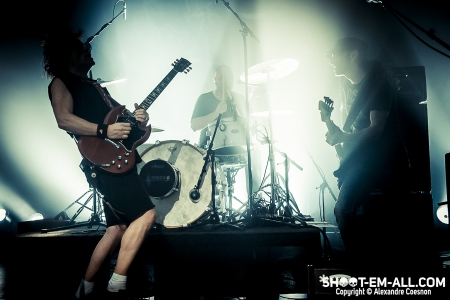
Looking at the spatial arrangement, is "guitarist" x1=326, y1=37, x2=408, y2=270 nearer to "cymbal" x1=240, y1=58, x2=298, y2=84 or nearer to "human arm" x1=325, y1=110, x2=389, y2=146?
"human arm" x1=325, y1=110, x2=389, y2=146

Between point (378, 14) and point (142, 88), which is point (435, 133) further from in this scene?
point (142, 88)

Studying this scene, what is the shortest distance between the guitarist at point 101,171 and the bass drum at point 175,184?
49.7 inches

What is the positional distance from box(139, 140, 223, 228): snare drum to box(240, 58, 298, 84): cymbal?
1.43m

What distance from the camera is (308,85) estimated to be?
21.0 feet

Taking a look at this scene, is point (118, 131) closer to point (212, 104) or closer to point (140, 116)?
point (140, 116)

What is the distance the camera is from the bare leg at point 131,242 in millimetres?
2400

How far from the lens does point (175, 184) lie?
3.90m

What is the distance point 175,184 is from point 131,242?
1.50 metres

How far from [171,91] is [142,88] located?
55cm

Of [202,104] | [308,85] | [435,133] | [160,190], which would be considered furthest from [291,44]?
[160,190]

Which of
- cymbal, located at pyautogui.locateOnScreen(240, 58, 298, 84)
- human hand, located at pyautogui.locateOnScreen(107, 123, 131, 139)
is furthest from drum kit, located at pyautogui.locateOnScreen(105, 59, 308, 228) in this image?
human hand, located at pyautogui.locateOnScreen(107, 123, 131, 139)

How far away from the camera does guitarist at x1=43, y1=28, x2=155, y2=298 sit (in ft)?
7.93

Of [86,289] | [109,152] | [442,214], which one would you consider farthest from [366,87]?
[442,214]

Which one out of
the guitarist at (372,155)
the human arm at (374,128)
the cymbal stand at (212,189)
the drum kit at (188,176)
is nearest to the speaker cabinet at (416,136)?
the guitarist at (372,155)
